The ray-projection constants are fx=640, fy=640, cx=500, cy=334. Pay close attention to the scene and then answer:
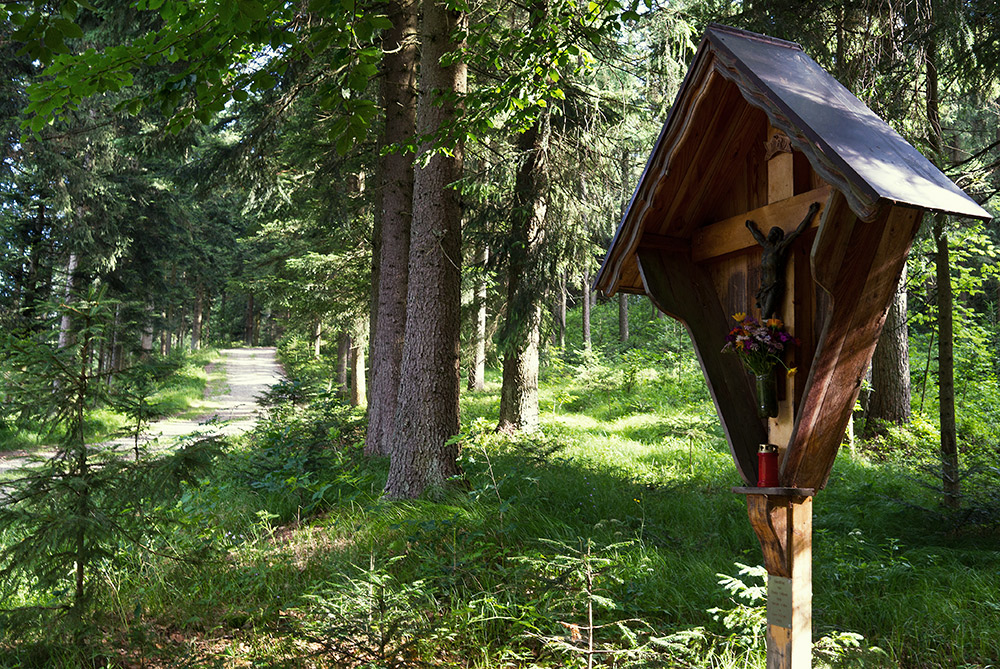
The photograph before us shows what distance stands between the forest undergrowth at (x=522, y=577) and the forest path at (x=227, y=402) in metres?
1.34

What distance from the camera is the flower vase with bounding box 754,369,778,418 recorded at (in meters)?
2.92

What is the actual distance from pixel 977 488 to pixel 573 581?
4.72 meters

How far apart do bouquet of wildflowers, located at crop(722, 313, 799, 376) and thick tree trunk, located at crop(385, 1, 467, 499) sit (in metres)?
4.71

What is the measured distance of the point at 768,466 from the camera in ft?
9.64

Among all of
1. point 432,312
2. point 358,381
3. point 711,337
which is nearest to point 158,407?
point 432,312

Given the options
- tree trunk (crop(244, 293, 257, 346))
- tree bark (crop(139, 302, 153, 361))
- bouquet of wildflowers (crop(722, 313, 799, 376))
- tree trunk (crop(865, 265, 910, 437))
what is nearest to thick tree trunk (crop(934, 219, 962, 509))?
tree trunk (crop(865, 265, 910, 437))

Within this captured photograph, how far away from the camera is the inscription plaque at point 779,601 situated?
2.87 meters

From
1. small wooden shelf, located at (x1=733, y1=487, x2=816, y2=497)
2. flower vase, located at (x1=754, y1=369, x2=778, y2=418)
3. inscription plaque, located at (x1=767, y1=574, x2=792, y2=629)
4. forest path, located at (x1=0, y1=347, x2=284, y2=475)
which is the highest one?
flower vase, located at (x1=754, y1=369, x2=778, y2=418)

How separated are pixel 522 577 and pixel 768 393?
2.63 metres

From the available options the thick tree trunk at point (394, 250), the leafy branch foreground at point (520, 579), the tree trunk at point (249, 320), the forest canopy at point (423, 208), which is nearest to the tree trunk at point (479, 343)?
the forest canopy at point (423, 208)

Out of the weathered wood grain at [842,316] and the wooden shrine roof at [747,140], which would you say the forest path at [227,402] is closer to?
the wooden shrine roof at [747,140]

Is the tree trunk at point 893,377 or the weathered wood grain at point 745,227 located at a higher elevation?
the weathered wood grain at point 745,227

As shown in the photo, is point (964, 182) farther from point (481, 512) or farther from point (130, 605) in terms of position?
point (130, 605)

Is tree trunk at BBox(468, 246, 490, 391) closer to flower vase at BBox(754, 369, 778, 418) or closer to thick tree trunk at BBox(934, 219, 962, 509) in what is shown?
thick tree trunk at BBox(934, 219, 962, 509)
